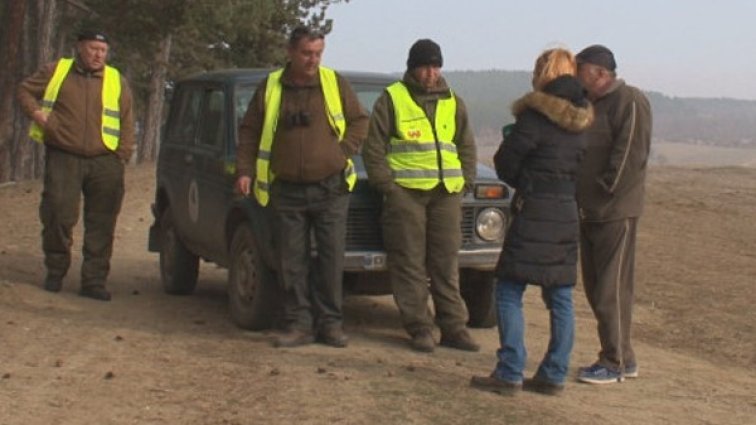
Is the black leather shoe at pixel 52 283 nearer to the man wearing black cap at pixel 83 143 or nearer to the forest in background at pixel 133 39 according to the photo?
the man wearing black cap at pixel 83 143

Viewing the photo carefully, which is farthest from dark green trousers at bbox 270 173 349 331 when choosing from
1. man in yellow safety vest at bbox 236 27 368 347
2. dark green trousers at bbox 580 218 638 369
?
dark green trousers at bbox 580 218 638 369

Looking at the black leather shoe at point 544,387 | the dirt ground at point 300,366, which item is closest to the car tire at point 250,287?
the dirt ground at point 300,366

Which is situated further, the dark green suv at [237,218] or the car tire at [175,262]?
the car tire at [175,262]

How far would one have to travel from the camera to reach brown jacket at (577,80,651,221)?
7.20 metres

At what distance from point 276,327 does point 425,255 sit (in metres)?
1.22

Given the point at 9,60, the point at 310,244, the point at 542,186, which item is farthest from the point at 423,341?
the point at 9,60

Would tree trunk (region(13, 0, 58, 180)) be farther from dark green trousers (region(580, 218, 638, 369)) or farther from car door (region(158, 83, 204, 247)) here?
dark green trousers (region(580, 218, 638, 369))

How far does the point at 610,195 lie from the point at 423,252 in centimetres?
143

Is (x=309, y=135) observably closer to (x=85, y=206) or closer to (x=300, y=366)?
(x=300, y=366)

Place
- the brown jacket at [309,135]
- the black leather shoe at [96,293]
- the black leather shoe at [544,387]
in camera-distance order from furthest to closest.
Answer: the black leather shoe at [96,293] < the brown jacket at [309,135] < the black leather shoe at [544,387]

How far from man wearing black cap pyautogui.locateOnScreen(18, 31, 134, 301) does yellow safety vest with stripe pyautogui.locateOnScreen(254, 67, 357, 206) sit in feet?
7.00

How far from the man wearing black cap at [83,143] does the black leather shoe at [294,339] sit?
2.56m

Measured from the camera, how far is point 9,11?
2212 centimetres

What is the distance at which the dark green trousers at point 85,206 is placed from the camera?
979cm
